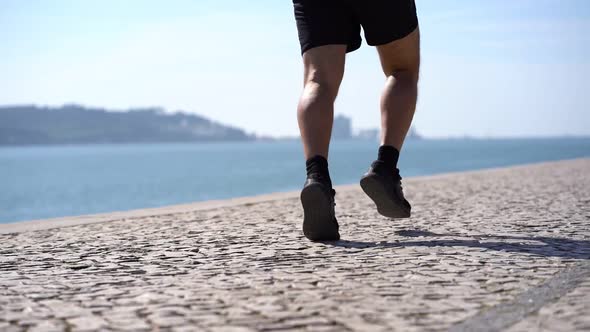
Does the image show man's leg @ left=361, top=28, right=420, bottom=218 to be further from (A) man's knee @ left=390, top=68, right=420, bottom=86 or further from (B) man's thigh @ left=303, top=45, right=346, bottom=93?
(B) man's thigh @ left=303, top=45, right=346, bottom=93

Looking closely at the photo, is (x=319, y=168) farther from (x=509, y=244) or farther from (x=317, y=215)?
(x=509, y=244)

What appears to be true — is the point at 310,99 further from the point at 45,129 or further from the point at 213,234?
the point at 45,129

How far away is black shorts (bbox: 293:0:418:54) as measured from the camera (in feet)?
10.7

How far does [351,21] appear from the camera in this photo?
3.33m

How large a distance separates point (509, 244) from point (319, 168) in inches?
33.0

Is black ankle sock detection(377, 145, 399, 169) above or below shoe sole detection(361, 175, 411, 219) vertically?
above

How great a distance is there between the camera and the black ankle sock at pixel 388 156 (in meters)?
3.34

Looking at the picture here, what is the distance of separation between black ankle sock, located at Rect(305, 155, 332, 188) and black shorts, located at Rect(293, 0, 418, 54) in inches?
19.9

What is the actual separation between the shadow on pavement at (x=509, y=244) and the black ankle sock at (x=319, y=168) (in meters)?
0.28

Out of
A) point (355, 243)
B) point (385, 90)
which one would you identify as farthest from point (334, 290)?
point (385, 90)

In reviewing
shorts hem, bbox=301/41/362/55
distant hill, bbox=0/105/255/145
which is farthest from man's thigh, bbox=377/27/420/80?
distant hill, bbox=0/105/255/145

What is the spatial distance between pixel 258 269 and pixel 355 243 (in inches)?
28.2

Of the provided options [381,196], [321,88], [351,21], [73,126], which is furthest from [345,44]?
[73,126]

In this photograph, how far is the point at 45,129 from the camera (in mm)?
145250
